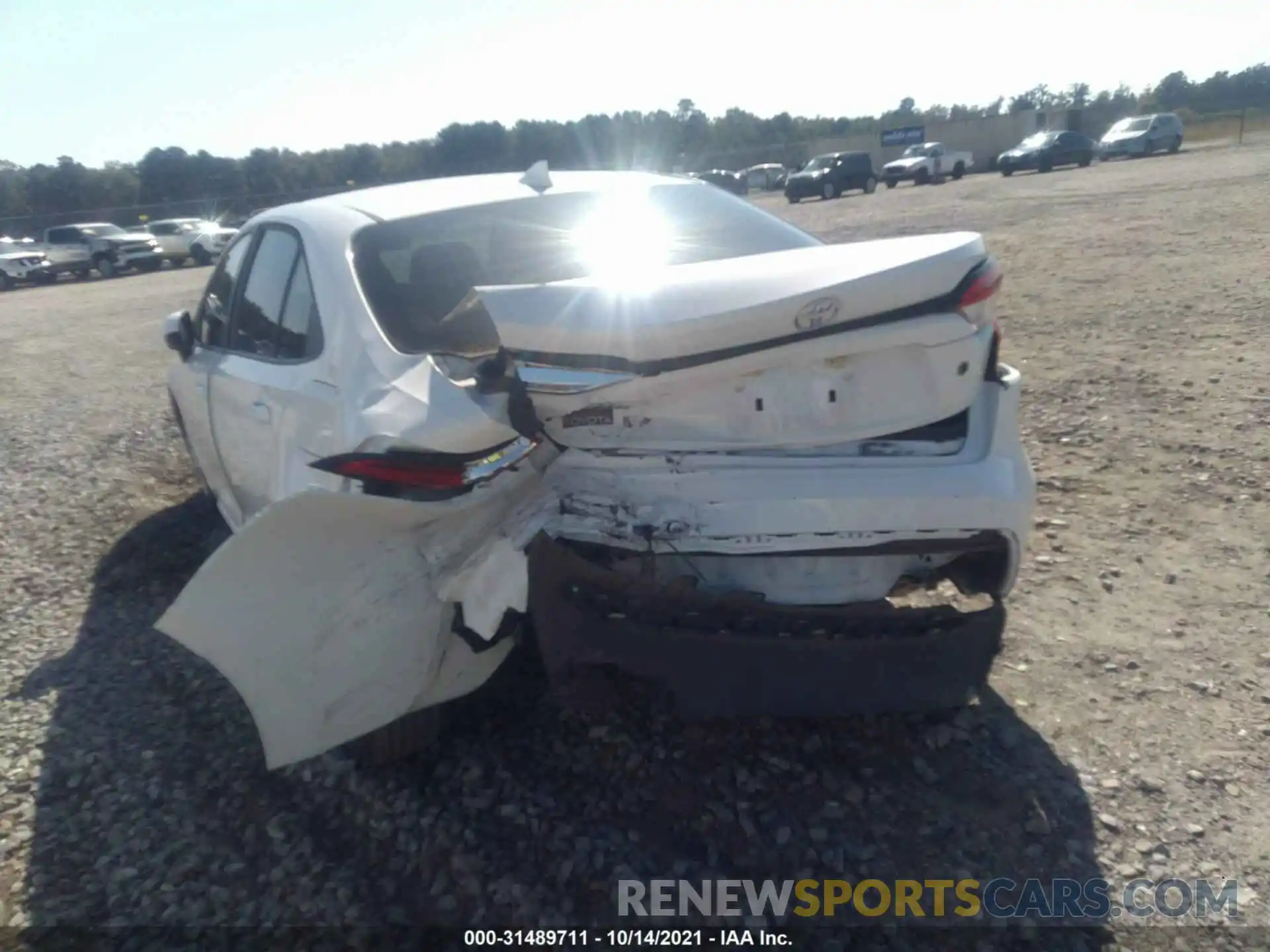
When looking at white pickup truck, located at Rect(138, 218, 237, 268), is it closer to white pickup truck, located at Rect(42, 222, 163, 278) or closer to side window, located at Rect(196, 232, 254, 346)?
white pickup truck, located at Rect(42, 222, 163, 278)

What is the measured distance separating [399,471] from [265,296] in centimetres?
165

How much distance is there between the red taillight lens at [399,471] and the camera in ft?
8.14

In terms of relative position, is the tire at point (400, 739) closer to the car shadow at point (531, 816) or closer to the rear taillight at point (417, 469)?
the car shadow at point (531, 816)

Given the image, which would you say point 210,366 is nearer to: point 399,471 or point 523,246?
point 523,246

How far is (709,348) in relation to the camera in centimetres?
241

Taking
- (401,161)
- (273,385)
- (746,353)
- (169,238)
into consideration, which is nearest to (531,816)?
(746,353)

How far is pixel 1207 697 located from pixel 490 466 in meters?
2.32

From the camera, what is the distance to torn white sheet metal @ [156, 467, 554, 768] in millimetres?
2410

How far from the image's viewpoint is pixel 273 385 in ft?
10.9

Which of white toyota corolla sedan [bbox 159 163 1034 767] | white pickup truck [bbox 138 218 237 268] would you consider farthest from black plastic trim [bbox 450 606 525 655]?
white pickup truck [bbox 138 218 237 268]

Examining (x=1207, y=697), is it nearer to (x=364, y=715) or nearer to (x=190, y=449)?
(x=364, y=715)

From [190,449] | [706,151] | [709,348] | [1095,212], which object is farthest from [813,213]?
[706,151]

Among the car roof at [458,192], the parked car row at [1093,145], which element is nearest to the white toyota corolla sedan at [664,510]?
the car roof at [458,192]

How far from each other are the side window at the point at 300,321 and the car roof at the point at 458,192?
1.00 ft
